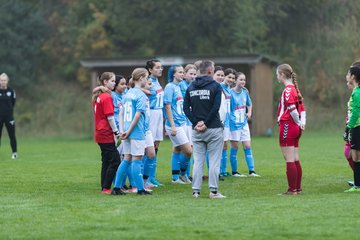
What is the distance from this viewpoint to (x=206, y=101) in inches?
456

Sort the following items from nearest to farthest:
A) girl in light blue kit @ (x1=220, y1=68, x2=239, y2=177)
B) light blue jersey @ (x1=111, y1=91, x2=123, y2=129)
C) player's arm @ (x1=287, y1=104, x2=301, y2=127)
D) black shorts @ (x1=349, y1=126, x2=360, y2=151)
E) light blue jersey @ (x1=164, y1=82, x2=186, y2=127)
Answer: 1. player's arm @ (x1=287, y1=104, x2=301, y2=127)
2. black shorts @ (x1=349, y1=126, x2=360, y2=151)
3. light blue jersey @ (x1=111, y1=91, x2=123, y2=129)
4. light blue jersey @ (x1=164, y1=82, x2=186, y2=127)
5. girl in light blue kit @ (x1=220, y1=68, x2=239, y2=177)

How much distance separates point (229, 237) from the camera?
8516 mm

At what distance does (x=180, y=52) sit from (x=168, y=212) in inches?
1400

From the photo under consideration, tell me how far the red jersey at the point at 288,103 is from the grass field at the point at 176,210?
113 centimetres

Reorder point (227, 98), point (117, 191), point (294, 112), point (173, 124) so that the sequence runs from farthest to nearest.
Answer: point (227, 98), point (173, 124), point (117, 191), point (294, 112)

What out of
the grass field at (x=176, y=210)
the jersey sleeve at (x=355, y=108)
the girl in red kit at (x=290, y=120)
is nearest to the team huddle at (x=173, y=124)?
the girl in red kit at (x=290, y=120)

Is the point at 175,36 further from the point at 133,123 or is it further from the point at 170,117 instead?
the point at 133,123

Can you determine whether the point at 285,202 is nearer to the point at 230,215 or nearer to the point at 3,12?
the point at 230,215

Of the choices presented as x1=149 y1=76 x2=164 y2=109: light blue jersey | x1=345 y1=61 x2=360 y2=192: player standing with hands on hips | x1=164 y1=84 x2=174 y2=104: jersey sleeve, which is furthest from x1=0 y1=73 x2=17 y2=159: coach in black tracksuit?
x1=345 y1=61 x2=360 y2=192: player standing with hands on hips

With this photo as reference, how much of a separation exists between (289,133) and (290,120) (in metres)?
0.18

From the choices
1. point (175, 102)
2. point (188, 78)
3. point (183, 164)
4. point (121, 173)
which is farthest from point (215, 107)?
point (183, 164)

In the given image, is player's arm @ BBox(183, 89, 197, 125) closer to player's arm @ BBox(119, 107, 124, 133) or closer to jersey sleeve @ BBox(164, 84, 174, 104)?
player's arm @ BBox(119, 107, 124, 133)

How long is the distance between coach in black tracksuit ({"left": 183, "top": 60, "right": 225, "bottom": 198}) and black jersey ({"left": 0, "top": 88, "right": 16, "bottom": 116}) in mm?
9818

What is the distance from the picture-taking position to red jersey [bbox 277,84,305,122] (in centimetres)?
1191
